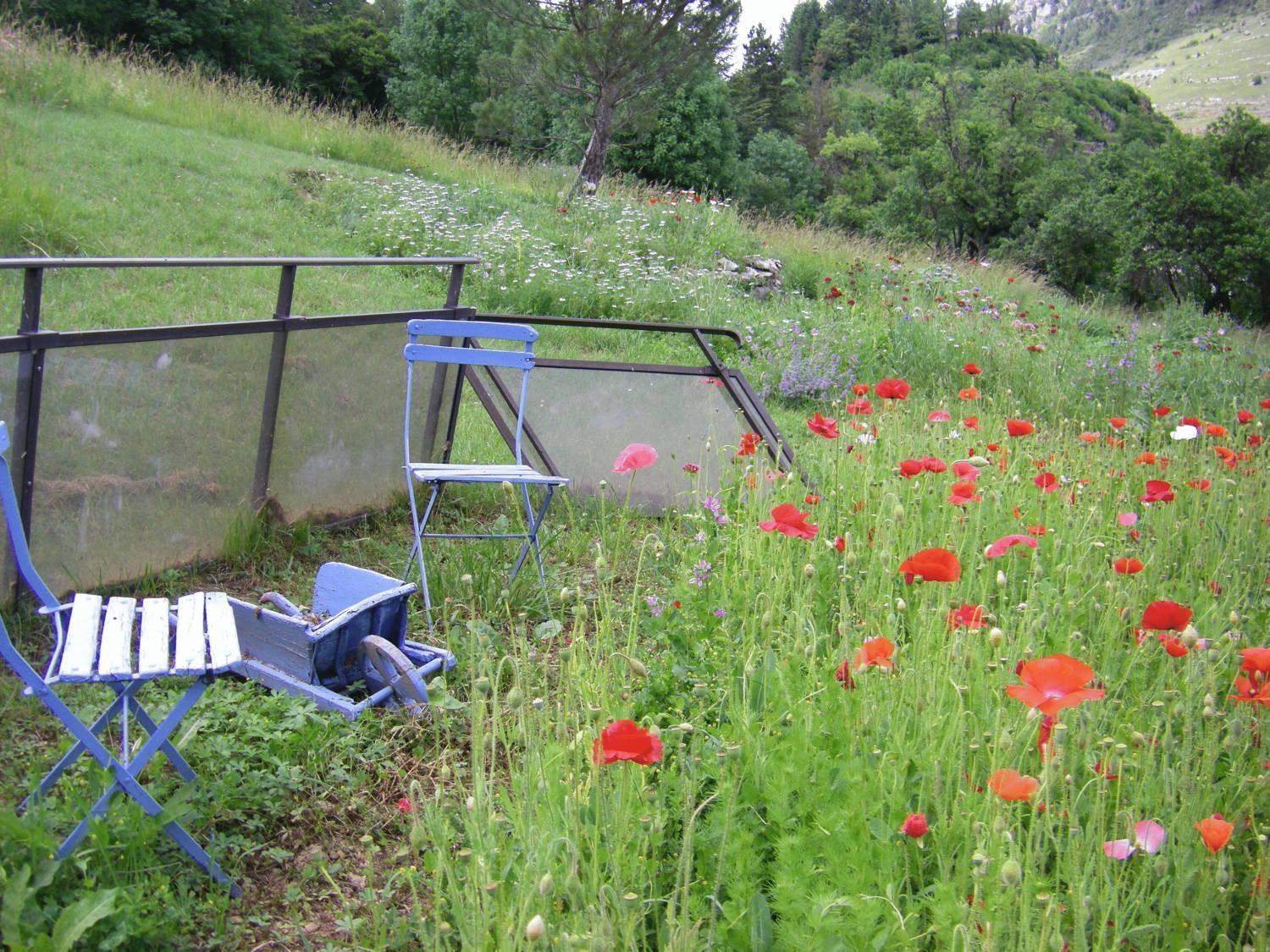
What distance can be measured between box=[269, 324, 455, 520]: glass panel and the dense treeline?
12.0 m

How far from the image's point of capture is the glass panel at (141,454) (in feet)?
10.6

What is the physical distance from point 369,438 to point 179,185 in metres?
7.04

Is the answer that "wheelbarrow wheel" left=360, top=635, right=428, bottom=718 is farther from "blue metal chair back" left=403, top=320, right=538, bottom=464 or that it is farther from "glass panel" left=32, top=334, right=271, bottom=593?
"blue metal chair back" left=403, top=320, right=538, bottom=464

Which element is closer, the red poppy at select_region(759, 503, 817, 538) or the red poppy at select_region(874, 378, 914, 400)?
the red poppy at select_region(759, 503, 817, 538)

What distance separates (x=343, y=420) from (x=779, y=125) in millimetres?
47342

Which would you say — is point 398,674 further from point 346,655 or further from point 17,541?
point 17,541

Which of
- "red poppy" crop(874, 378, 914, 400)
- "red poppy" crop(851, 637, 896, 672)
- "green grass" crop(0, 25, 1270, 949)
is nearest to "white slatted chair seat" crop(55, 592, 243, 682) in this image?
"green grass" crop(0, 25, 1270, 949)

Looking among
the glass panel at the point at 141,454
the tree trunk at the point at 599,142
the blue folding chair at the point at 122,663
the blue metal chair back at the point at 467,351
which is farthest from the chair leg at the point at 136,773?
the tree trunk at the point at 599,142

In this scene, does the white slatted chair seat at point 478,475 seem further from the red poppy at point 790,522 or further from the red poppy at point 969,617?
the red poppy at point 969,617

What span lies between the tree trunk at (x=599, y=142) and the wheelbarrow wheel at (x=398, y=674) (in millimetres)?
14985

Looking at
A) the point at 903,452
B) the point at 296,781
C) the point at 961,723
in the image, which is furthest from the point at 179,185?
the point at 961,723

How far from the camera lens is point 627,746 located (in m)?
1.38

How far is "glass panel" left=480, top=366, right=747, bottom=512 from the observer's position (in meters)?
4.98

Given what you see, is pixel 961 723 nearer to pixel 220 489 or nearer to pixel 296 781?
pixel 296 781
